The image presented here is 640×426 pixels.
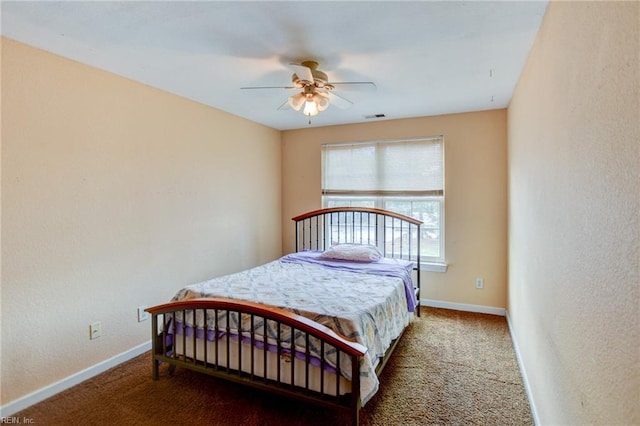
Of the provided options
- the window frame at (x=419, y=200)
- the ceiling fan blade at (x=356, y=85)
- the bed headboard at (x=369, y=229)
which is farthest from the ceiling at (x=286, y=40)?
the bed headboard at (x=369, y=229)

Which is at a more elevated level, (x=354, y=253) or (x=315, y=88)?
(x=315, y=88)

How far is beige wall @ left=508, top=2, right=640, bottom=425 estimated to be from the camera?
2.85ft

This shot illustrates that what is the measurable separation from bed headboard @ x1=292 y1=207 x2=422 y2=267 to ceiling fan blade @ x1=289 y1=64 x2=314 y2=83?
76.3 inches

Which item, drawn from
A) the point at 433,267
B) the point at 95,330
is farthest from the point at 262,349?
the point at 433,267

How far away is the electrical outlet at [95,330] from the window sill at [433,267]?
3290 mm

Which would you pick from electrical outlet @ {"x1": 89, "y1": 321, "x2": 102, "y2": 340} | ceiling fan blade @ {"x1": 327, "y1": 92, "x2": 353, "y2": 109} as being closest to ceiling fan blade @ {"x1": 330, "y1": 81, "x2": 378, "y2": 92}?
ceiling fan blade @ {"x1": 327, "y1": 92, "x2": 353, "y2": 109}

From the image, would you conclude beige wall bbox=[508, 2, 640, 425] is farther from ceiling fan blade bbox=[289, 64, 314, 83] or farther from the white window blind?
the white window blind

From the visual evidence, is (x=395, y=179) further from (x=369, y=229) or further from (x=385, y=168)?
(x=369, y=229)

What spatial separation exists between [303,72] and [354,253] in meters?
1.96

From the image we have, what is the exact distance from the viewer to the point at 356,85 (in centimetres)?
258

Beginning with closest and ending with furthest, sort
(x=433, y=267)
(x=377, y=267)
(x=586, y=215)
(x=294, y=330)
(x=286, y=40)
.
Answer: (x=586, y=215), (x=294, y=330), (x=286, y=40), (x=377, y=267), (x=433, y=267)

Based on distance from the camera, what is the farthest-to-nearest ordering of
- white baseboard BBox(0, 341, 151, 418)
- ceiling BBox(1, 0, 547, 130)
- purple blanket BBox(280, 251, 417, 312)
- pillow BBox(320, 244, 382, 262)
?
pillow BBox(320, 244, 382, 262) < purple blanket BBox(280, 251, 417, 312) < white baseboard BBox(0, 341, 151, 418) < ceiling BBox(1, 0, 547, 130)

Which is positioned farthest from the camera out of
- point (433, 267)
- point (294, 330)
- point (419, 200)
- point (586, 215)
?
point (419, 200)

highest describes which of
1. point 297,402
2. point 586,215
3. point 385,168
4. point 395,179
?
point 385,168
